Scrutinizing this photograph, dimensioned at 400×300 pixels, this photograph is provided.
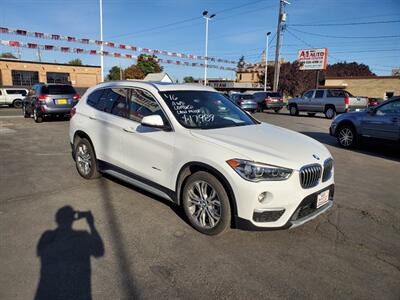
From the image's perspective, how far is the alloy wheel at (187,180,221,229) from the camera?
3.51m

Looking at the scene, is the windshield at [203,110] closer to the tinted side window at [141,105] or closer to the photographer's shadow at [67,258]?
the tinted side window at [141,105]

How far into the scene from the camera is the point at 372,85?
4375 centimetres

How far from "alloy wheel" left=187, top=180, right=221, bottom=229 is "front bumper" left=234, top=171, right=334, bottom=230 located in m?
0.31

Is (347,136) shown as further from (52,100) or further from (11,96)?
(11,96)

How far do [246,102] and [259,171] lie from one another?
21.0 m

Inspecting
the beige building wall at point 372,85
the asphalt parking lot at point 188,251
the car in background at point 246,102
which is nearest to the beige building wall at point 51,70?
the car in background at point 246,102

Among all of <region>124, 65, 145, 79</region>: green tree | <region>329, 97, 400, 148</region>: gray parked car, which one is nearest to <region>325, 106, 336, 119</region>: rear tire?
<region>329, 97, 400, 148</region>: gray parked car

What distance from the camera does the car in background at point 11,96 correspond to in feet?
86.5

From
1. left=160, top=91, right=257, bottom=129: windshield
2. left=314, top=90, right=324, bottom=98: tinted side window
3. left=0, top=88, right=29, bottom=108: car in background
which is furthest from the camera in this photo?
left=0, top=88, right=29, bottom=108: car in background

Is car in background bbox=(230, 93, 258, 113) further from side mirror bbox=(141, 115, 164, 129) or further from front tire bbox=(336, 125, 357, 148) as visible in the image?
side mirror bbox=(141, 115, 164, 129)

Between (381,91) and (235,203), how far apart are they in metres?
47.7

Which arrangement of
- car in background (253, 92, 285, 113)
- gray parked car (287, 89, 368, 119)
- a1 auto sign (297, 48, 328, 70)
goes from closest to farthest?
gray parked car (287, 89, 368, 119), car in background (253, 92, 285, 113), a1 auto sign (297, 48, 328, 70)

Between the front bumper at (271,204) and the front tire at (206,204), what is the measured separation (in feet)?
0.58

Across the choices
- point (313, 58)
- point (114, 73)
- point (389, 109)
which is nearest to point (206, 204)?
point (389, 109)
